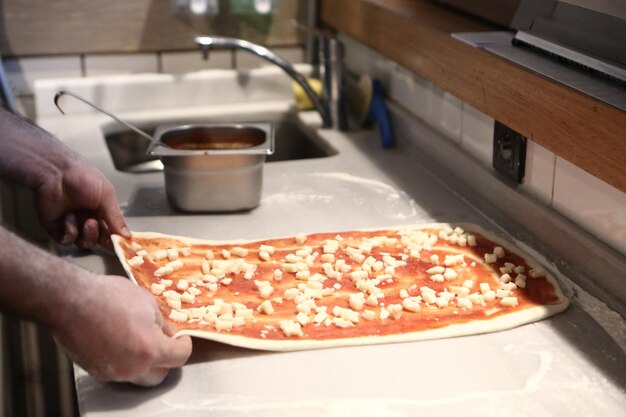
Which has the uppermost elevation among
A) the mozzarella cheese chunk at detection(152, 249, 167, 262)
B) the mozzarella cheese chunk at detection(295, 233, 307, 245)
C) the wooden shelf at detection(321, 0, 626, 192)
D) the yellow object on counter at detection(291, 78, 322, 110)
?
the wooden shelf at detection(321, 0, 626, 192)

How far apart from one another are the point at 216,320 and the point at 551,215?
1.82ft

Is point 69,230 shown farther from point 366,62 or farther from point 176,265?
point 366,62

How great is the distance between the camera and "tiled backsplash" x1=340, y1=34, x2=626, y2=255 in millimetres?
1157

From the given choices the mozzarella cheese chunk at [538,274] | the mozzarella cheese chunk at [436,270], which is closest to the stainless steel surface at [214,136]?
the mozzarella cheese chunk at [436,270]

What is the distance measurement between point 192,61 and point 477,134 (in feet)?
3.20

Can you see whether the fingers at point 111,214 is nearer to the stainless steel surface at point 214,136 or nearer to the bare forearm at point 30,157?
the bare forearm at point 30,157

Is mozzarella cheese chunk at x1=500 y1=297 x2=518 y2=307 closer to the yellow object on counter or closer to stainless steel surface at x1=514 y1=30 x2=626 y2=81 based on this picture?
stainless steel surface at x1=514 y1=30 x2=626 y2=81

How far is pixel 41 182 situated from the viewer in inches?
51.7

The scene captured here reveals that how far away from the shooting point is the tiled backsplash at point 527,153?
45.6 inches

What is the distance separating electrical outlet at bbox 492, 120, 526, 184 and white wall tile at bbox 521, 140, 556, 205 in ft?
0.03

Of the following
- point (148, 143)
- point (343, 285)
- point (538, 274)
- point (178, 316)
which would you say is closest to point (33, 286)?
point (178, 316)

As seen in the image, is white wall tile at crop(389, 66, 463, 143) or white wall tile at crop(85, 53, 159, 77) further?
white wall tile at crop(85, 53, 159, 77)

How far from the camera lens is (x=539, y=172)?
1340 mm

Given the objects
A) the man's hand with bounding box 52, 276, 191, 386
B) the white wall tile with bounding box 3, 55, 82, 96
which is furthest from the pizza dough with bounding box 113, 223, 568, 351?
the white wall tile with bounding box 3, 55, 82, 96
